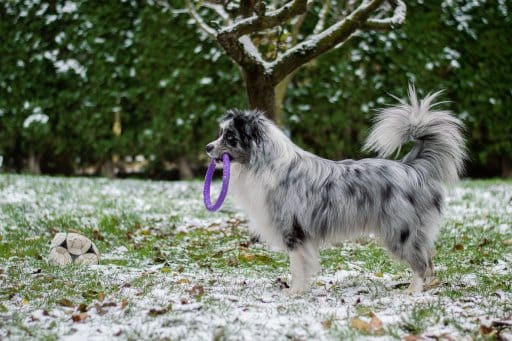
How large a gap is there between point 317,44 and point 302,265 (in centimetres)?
280

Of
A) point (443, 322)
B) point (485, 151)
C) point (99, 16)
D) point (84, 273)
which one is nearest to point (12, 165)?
point (99, 16)

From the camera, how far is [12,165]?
13273mm

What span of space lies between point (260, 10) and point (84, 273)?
9.76 feet

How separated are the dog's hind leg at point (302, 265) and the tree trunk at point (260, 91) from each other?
7.48 ft

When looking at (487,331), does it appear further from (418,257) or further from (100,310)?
(100,310)

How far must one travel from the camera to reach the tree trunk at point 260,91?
646cm

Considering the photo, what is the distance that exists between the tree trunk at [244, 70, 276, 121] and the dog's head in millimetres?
1890

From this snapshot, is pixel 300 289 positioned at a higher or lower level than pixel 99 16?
lower

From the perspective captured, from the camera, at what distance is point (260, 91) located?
650cm

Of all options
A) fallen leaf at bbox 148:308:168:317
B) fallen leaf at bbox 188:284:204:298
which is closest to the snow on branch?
fallen leaf at bbox 188:284:204:298

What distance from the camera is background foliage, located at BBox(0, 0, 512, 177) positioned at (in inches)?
462

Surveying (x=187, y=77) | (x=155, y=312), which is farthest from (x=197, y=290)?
(x=187, y=77)

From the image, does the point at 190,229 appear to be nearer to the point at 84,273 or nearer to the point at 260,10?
the point at 84,273

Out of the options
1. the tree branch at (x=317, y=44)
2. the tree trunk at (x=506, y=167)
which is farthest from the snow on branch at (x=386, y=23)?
the tree trunk at (x=506, y=167)
